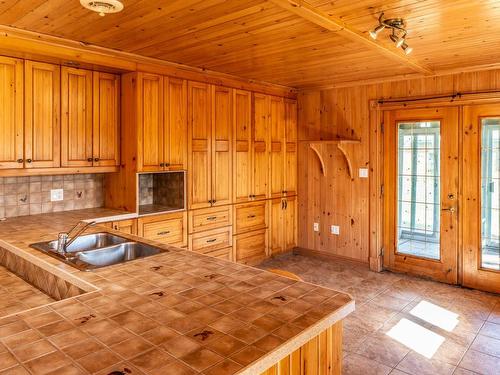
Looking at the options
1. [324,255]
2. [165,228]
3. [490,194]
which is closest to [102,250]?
[165,228]

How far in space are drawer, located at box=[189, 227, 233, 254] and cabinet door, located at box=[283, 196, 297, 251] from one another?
117 centimetres

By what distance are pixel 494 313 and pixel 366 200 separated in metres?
1.92

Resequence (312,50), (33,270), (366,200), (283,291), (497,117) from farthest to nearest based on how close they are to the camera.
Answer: (366,200) < (497,117) < (312,50) < (33,270) < (283,291)

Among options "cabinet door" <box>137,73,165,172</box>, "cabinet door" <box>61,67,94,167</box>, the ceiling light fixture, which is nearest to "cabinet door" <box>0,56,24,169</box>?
"cabinet door" <box>61,67,94,167</box>

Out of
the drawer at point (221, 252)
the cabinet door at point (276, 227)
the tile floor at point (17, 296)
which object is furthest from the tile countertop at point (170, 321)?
the cabinet door at point (276, 227)

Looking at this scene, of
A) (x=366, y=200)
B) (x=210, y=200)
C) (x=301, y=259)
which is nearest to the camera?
(x=210, y=200)

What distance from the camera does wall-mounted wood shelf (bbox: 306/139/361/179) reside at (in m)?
5.06

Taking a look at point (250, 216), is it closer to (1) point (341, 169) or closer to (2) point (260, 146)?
(2) point (260, 146)

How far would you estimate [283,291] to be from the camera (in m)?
1.64

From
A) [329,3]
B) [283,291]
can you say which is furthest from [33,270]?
[329,3]

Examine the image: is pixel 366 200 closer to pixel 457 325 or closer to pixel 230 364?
pixel 457 325

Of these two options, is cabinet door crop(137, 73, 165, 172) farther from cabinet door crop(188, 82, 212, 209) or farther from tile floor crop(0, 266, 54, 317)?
tile floor crop(0, 266, 54, 317)

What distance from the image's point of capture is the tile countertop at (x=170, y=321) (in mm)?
1080

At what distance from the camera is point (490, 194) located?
4188mm
